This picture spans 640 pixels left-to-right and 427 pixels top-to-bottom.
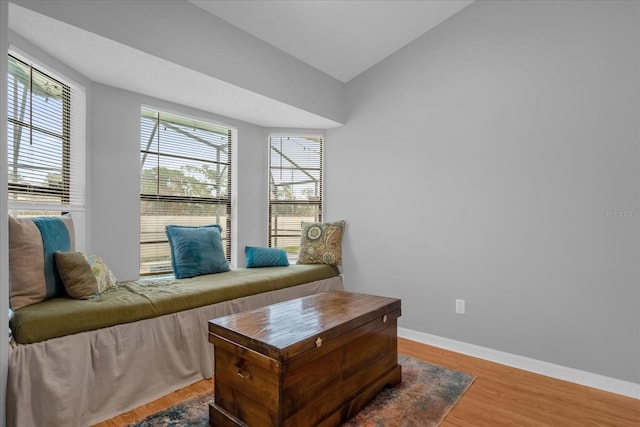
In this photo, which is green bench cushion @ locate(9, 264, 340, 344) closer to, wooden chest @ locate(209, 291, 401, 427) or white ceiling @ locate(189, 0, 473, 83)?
wooden chest @ locate(209, 291, 401, 427)

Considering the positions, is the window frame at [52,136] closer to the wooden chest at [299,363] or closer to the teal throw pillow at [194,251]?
the teal throw pillow at [194,251]

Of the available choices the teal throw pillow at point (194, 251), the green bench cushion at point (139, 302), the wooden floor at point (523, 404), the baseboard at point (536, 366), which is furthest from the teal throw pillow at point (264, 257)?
the baseboard at point (536, 366)

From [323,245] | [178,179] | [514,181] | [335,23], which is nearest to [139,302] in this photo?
[178,179]

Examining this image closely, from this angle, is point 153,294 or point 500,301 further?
point 500,301

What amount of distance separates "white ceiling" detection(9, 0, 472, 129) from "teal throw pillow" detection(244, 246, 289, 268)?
139 centimetres

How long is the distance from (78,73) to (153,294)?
1699 mm

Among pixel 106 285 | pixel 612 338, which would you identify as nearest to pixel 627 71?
pixel 612 338

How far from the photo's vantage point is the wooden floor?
6.12 ft

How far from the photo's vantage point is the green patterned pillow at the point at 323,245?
3.65 m

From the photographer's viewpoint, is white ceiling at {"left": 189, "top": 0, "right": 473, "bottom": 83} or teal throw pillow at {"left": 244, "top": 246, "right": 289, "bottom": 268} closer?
white ceiling at {"left": 189, "top": 0, "right": 473, "bottom": 83}

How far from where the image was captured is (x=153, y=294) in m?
2.21

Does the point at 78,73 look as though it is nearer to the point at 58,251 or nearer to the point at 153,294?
the point at 58,251

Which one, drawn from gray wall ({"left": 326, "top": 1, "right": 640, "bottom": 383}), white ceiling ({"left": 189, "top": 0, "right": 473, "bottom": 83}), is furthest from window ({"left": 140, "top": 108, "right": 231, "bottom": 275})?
gray wall ({"left": 326, "top": 1, "right": 640, "bottom": 383})

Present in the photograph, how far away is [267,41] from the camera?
2889 mm
